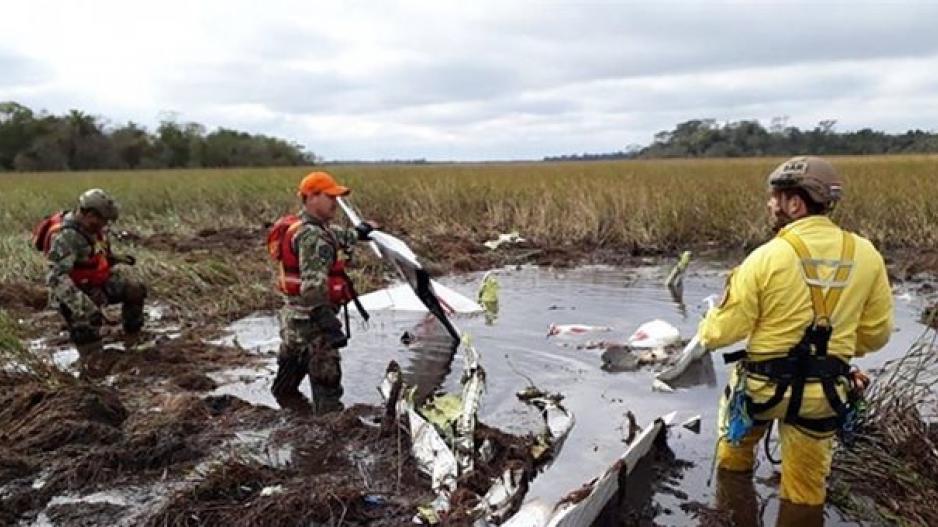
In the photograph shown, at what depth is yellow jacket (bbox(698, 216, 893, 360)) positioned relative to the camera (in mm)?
3504

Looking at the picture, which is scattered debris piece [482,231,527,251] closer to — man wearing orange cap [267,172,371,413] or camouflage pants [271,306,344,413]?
man wearing orange cap [267,172,371,413]

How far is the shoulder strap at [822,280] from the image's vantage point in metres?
3.49

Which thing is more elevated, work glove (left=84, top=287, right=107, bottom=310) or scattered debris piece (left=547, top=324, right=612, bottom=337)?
work glove (left=84, top=287, right=107, bottom=310)

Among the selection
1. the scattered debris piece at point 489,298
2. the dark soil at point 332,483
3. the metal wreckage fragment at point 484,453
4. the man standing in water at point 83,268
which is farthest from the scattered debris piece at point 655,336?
the man standing in water at point 83,268

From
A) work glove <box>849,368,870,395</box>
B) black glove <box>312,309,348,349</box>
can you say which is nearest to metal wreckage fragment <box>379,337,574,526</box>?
black glove <box>312,309,348,349</box>

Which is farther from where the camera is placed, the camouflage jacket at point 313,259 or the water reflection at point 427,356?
the water reflection at point 427,356

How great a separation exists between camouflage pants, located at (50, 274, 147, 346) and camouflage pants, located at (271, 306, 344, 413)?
2561 millimetres

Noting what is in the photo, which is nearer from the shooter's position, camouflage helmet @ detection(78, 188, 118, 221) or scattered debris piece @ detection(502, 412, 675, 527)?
scattered debris piece @ detection(502, 412, 675, 527)

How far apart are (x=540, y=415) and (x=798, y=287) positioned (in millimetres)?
2698

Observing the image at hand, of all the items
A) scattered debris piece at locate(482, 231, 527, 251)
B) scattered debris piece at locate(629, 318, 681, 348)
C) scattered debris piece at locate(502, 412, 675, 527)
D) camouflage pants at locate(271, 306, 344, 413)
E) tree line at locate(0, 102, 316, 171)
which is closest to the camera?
scattered debris piece at locate(502, 412, 675, 527)

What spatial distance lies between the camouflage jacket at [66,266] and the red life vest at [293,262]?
2.67 m

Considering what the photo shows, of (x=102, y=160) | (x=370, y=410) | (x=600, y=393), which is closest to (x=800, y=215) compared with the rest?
(x=600, y=393)

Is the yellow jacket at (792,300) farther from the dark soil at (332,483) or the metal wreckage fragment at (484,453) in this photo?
the dark soil at (332,483)

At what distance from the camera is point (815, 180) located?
3506mm
